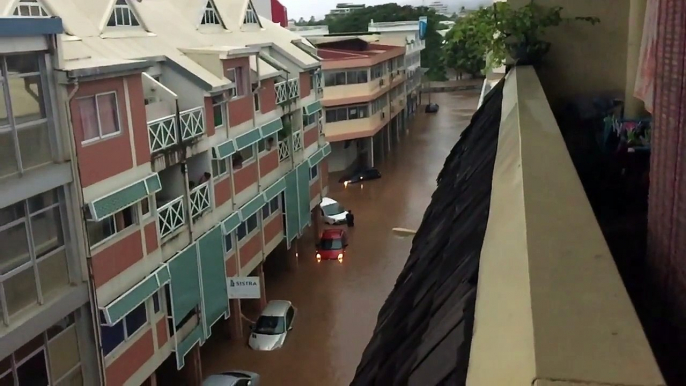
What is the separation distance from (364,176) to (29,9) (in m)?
17.8

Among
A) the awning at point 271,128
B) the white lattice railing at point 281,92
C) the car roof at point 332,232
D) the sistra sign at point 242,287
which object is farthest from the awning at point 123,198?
the car roof at point 332,232

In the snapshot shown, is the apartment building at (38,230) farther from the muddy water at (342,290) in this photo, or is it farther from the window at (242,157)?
the window at (242,157)

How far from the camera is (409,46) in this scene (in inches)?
1390

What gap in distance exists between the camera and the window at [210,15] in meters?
13.8

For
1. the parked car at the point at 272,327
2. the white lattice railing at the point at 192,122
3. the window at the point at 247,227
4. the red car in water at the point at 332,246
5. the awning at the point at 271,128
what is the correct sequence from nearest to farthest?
1. the white lattice railing at the point at 192,122
2. the window at the point at 247,227
3. the parked car at the point at 272,327
4. the awning at the point at 271,128
5. the red car in water at the point at 332,246

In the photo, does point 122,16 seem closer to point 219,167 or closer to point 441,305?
point 219,167

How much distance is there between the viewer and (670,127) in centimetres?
219

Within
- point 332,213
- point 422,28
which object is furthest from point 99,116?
point 422,28

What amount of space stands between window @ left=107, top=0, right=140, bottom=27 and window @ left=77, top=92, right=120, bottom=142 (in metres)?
2.63

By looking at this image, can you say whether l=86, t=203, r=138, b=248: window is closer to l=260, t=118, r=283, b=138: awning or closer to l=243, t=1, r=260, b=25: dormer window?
l=260, t=118, r=283, b=138: awning

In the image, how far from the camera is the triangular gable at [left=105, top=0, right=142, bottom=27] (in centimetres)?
998

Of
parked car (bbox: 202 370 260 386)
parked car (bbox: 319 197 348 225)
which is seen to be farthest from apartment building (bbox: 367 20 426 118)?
parked car (bbox: 202 370 260 386)

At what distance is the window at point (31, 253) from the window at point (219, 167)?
403 cm

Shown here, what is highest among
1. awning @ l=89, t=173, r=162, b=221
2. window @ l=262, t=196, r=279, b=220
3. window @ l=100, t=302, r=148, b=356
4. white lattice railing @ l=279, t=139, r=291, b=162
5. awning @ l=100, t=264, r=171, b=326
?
awning @ l=89, t=173, r=162, b=221
